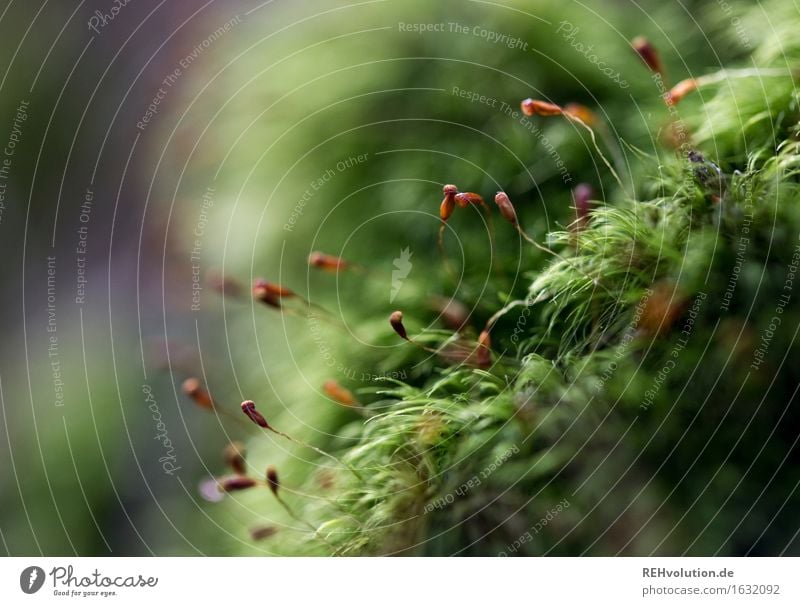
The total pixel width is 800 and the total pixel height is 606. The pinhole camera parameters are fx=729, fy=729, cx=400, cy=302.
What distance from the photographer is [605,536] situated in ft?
1.47

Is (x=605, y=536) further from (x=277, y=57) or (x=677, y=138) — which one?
(x=277, y=57)

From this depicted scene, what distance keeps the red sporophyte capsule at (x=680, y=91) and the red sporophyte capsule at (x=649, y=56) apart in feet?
0.07

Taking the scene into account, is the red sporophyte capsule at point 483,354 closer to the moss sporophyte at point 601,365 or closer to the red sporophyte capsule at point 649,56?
the moss sporophyte at point 601,365

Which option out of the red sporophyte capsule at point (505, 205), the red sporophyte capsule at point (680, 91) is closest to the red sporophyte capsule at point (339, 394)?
the red sporophyte capsule at point (505, 205)

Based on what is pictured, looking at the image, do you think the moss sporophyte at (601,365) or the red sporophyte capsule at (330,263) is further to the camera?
the red sporophyte capsule at (330,263)

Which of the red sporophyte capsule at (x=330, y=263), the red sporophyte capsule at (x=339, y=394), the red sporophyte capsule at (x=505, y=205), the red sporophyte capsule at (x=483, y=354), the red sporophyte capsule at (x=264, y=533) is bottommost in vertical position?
the red sporophyte capsule at (x=264, y=533)

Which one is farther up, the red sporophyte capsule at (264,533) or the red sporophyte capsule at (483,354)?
the red sporophyte capsule at (483,354)

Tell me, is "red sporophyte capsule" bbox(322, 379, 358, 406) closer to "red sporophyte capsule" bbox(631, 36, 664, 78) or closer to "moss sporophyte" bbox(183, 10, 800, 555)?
"moss sporophyte" bbox(183, 10, 800, 555)

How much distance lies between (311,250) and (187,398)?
0.80 ft

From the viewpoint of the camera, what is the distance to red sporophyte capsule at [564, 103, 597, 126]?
0.49m

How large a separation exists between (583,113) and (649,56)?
5 cm

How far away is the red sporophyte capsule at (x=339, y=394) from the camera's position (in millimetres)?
494

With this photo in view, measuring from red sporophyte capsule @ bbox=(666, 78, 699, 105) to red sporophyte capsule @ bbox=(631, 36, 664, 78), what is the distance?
2 cm

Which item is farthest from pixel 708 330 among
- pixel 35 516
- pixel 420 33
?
pixel 35 516
